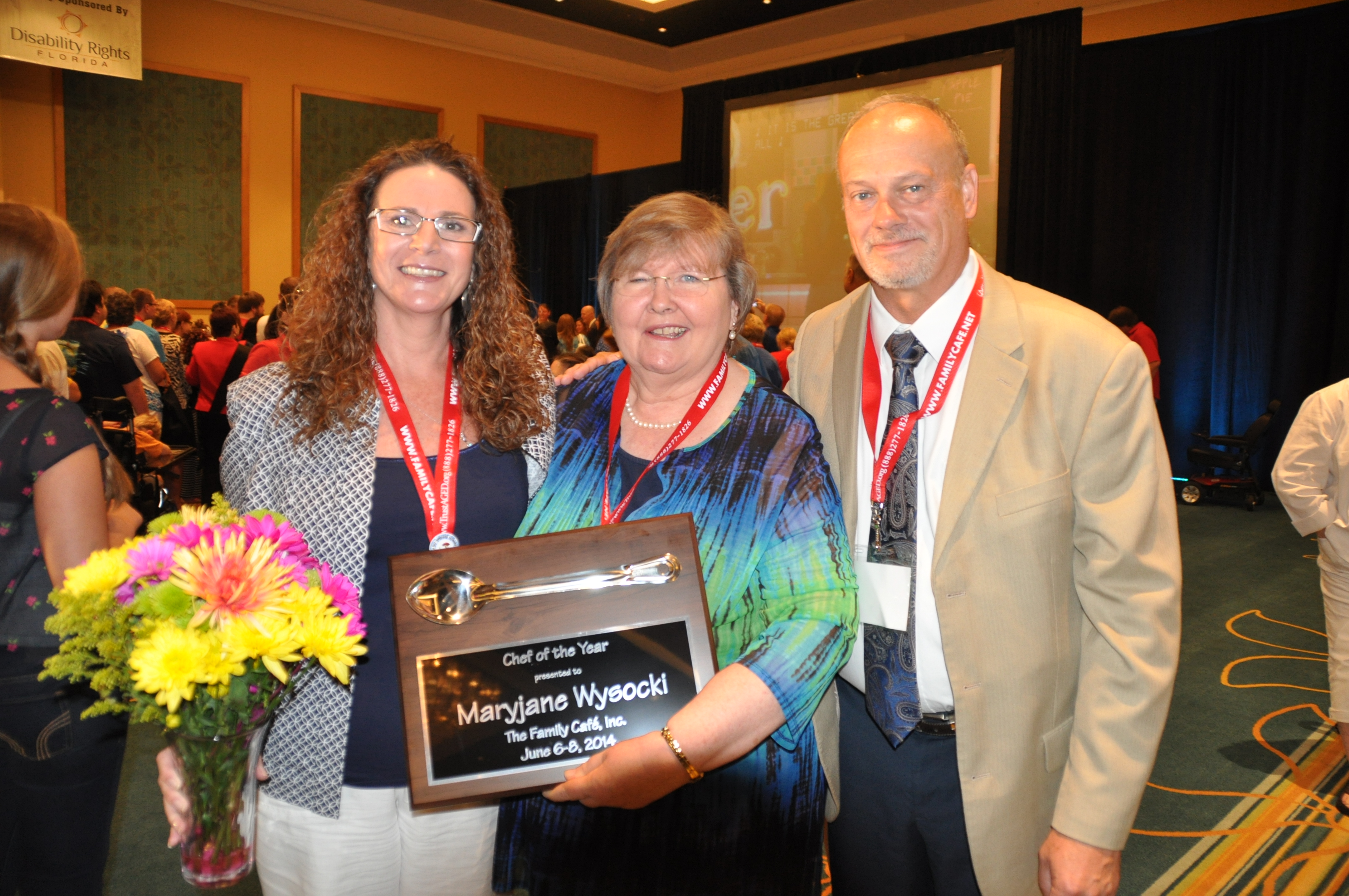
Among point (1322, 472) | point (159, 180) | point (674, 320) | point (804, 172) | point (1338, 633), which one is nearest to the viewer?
point (674, 320)

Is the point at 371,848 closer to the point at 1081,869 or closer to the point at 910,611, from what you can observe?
the point at 910,611

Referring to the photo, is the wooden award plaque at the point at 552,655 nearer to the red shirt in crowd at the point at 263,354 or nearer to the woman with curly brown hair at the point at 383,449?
the woman with curly brown hair at the point at 383,449

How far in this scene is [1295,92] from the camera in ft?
31.4

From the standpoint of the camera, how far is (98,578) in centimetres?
121

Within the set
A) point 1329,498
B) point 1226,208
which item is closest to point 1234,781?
point 1329,498

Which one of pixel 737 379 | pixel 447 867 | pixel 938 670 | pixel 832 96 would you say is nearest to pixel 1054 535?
pixel 938 670

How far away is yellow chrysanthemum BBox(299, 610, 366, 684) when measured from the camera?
1.21 m

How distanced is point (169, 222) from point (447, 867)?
13.4m

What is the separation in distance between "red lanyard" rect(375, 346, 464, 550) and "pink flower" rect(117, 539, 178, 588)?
48 cm

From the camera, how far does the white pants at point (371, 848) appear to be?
5.29 feet

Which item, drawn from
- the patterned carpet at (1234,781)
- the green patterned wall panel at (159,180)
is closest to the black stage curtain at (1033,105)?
the patterned carpet at (1234,781)

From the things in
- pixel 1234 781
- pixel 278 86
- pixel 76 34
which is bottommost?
pixel 1234 781

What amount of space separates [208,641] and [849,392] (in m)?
1.26

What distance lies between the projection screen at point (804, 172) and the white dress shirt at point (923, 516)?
792cm
